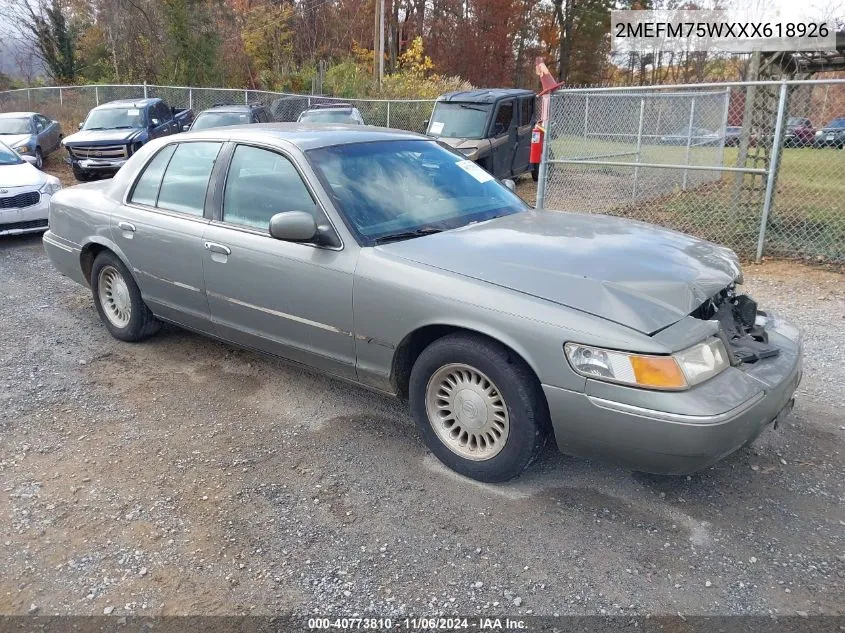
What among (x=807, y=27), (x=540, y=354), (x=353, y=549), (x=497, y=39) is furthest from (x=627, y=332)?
(x=497, y=39)

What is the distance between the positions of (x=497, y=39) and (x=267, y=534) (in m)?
43.8

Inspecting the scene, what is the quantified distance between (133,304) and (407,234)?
8.19 feet

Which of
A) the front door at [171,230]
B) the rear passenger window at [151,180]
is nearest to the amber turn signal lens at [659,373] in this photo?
the front door at [171,230]

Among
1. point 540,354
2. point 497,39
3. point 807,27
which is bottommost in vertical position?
point 540,354

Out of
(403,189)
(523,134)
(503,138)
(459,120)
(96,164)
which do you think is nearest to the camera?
(403,189)

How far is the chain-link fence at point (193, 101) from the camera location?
1931 centimetres

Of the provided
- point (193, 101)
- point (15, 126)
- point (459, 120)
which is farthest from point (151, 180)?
point (193, 101)

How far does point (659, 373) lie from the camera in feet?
9.06

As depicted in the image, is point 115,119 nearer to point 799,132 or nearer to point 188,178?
point 188,178

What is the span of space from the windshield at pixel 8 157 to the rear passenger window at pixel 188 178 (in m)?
6.53

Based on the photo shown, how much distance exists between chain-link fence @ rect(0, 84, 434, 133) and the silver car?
49.6ft

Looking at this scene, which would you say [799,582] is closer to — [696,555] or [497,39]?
[696,555]

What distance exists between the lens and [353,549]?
2.90 meters

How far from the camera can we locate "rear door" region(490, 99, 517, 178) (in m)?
13.4
